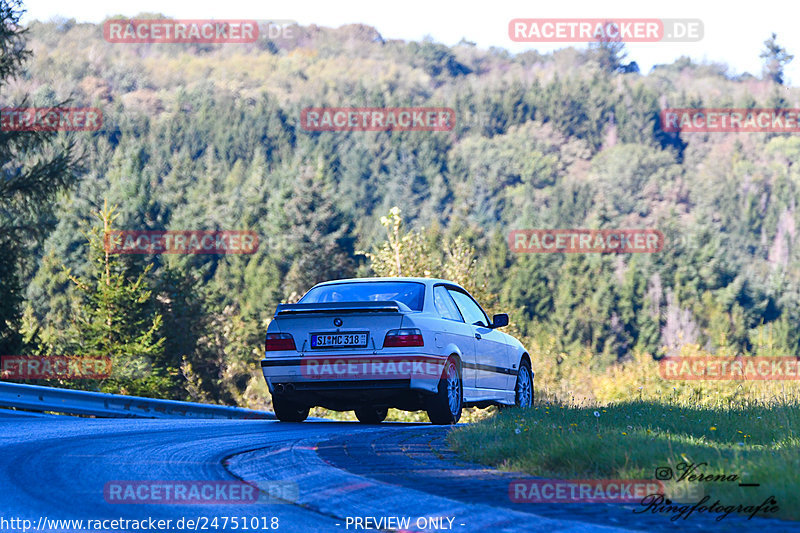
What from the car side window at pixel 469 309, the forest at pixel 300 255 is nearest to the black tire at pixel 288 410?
the car side window at pixel 469 309

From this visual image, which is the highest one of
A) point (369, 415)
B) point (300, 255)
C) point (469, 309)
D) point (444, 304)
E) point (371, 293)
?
point (300, 255)

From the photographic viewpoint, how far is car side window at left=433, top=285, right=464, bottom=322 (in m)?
12.2

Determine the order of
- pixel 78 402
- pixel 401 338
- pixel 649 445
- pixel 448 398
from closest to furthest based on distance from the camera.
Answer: pixel 649 445, pixel 401 338, pixel 448 398, pixel 78 402

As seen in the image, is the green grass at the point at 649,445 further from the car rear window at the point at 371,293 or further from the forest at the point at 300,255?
the forest at the point at 300,255

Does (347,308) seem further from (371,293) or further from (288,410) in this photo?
(288,410)

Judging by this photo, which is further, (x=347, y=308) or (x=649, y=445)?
(x=347, y=308)

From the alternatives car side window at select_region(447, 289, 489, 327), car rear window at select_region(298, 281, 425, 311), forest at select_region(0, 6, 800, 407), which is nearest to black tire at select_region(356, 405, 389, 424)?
car side window at select_region(447, 289, 489, 327)

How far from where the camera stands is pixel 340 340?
11227 mm

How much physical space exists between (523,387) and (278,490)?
340 inches

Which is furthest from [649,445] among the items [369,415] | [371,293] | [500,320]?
[369,415]

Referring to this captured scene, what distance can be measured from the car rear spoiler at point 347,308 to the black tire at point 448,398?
90cm

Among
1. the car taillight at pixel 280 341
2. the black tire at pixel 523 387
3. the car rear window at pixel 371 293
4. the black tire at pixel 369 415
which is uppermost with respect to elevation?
the car rear window at pixel 371 293

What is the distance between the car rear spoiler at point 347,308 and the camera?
36.5 feet

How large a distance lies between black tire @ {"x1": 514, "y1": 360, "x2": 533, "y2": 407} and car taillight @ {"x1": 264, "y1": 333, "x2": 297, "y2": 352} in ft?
12.2
